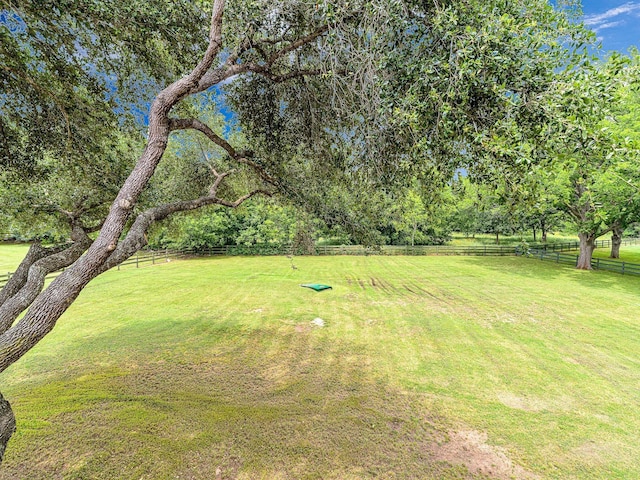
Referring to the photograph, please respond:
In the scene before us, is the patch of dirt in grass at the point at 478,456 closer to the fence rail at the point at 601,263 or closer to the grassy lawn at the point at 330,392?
the grassy lawn at the point at 330,392

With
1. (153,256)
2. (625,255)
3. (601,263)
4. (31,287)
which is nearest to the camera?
(31,287)

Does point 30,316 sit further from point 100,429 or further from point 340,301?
point 340,301

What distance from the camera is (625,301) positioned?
11.8 m

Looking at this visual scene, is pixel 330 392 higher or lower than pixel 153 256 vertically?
lower

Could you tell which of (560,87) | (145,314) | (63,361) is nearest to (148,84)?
(560,87)

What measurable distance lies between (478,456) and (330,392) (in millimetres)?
2547

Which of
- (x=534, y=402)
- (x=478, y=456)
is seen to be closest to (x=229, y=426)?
(x=478, y=456)

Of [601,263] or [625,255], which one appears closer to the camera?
[601,263]

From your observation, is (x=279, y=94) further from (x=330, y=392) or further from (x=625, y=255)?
(x=625, y=255)

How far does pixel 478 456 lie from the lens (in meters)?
4.13

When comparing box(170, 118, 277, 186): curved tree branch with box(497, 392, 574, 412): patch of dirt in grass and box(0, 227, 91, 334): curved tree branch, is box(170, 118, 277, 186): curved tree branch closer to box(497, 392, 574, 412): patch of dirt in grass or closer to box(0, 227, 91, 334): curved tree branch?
box(0, 227, 91, 334): curved tree branch

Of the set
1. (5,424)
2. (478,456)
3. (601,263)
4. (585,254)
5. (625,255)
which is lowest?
(478,456)

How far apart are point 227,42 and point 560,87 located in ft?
12.3

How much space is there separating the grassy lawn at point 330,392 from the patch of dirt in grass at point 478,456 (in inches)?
1.0
